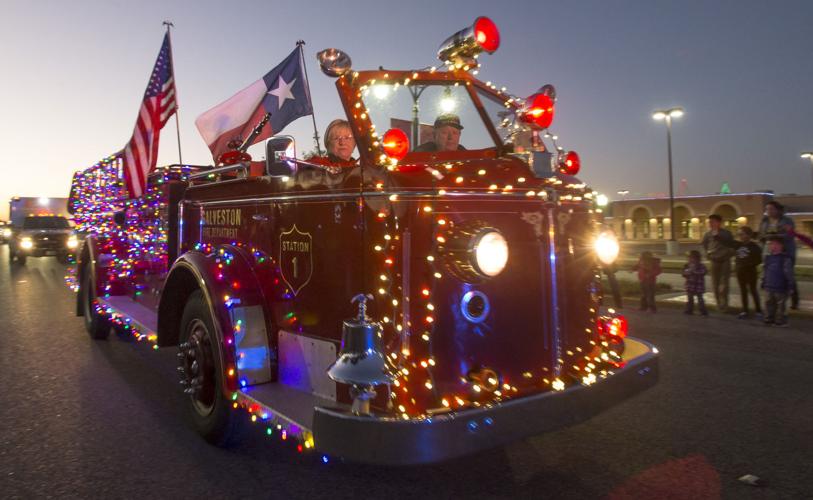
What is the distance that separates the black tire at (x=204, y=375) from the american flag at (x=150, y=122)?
255cm

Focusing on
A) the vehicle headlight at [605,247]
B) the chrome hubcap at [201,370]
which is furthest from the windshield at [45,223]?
the vehicle headlight at [605,247]

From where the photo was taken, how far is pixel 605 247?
11.5 feet

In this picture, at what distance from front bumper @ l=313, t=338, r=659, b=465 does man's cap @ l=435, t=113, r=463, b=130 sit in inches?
75.2

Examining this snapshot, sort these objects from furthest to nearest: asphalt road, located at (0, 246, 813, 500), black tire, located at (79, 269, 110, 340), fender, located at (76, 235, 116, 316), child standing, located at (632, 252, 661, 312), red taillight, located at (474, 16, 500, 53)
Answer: child standing, located at (632, 252, 661, 312) < black tire, located at (79, 269, 110, 340) < fender, located at (76, 235, 116, 316) < red taillight, located at (474, 16, 500, 53) < asphalt road, located at (0, 246, 813, 500)

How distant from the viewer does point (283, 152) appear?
3.02 meters

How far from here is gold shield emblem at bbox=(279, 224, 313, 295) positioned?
3164 millimetres

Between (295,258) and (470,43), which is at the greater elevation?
(470,43)

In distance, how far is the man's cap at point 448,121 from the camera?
387 centimetres

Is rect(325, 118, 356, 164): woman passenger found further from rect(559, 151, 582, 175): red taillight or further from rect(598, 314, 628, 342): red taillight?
rect(598, 314, 628, 342): red taillight

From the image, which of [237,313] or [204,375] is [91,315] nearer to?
[204,375]

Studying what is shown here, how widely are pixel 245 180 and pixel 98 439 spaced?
1.93 m

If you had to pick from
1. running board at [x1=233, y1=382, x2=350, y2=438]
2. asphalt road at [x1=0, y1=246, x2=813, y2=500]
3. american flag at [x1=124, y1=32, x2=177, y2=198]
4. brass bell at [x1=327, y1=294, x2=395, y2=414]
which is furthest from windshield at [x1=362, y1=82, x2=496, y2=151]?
american flag at [x1=124, y1=32, x2=177, y2=198]

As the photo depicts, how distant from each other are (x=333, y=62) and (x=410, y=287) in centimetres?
142

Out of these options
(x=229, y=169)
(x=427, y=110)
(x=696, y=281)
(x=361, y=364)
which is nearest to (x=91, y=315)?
(x=229, y=169)
